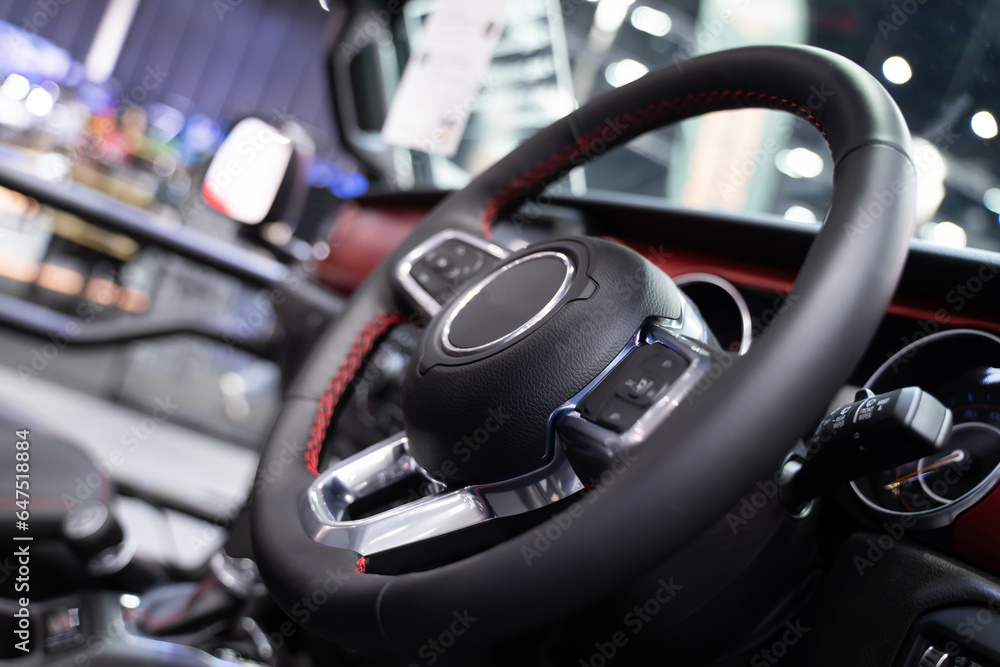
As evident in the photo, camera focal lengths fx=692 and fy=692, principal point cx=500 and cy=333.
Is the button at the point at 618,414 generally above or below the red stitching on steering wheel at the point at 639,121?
below

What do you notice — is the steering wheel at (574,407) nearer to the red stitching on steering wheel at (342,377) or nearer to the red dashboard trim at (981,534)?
the red stitching on steering wheel at (342,377)

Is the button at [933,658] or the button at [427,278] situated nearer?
the button at [933,658]

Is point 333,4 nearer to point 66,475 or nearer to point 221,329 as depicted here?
point 221,329

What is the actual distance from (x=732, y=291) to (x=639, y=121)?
0.75 ft

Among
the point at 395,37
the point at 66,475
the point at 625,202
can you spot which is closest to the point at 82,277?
the point at 395,37

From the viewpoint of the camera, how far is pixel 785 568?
1.54ft

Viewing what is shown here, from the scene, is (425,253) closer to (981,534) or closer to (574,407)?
(574,407)

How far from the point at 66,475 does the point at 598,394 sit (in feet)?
2.42

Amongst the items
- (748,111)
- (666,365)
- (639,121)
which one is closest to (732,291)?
(639,121)

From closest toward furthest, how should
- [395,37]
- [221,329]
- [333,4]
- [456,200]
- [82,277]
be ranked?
[456,200]
[221,329]
[333,4]
[395,37]
[82,277]

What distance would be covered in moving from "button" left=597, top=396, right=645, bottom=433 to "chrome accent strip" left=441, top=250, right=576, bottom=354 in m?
0.08

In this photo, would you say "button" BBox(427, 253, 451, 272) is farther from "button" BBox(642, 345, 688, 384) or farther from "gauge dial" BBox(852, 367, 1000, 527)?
"gauge dial" BBox(852, 367, 1000, 527)

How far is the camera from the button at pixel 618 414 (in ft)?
1.17

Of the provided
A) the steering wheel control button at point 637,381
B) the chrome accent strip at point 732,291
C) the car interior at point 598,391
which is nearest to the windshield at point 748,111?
the car interior at point 598,391
